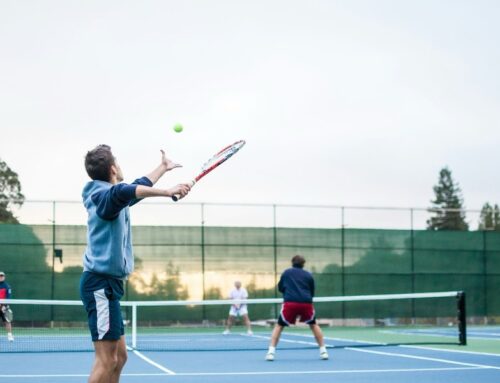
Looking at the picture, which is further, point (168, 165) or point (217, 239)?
point (217, 239)

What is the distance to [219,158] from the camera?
5.79m

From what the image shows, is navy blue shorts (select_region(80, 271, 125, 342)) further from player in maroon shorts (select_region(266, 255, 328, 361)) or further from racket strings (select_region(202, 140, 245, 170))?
player in maroon shorts (select_region(266, 255, 328, 361))

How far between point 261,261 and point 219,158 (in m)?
18.6

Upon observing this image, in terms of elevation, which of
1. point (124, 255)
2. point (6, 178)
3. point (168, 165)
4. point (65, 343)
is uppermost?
point (6, 178)

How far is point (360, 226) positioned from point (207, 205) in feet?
14.3

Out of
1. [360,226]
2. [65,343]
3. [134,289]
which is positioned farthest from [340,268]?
[65,343]

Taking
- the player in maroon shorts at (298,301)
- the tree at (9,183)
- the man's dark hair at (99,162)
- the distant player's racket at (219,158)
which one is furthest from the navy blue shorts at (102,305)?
the tree at (9,183)

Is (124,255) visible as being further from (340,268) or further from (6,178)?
(6,178)

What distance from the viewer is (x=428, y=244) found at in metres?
25.6

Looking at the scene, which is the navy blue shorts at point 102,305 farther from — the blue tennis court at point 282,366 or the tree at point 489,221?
the tree at point 489,221

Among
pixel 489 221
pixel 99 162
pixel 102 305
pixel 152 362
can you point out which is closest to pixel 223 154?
pixel 99 162

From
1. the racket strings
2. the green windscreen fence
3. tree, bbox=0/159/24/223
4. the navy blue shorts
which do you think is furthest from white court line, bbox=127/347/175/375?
tree, bbox=0/159/24/223

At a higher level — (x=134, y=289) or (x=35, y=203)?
(x=35, y=203)

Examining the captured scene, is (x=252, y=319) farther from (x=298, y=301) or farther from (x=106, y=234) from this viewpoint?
(x=106, y=234)
